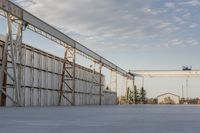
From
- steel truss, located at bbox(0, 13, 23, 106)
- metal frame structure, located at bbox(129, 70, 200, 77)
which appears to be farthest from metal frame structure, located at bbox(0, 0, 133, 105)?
metal frame structure, located at bbox(129, 70, 200, 77)

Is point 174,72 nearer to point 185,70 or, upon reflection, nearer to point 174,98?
point 185,70

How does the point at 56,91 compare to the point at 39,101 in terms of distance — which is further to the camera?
the point at 56,91

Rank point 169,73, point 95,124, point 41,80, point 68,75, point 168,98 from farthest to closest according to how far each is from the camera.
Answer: point 168,98, point 169,73, point 68,75, point 41,80, point 95,124

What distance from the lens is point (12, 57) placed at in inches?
1056

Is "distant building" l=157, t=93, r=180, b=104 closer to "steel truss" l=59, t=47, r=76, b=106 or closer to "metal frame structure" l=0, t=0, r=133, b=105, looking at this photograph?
"metal frame structure" l=0, t=0, r=133, b=105

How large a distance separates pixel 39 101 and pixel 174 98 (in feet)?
180

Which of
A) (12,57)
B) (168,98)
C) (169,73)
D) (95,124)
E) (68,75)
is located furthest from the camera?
(168,98)

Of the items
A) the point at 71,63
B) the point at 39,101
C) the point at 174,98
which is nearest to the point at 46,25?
the point at 39,101

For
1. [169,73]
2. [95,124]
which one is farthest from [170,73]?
[95,124]

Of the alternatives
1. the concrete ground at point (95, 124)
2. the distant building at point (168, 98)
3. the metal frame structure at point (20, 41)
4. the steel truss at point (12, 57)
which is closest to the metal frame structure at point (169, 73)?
the distant building at point (168, 98)

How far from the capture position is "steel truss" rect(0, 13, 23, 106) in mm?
27094

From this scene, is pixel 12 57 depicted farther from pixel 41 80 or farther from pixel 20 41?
pixel 41 80

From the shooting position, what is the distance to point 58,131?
8.04 m

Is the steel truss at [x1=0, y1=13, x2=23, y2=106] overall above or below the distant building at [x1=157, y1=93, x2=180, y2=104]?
above
